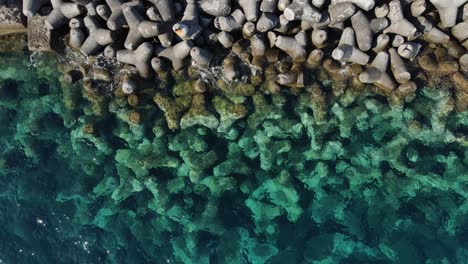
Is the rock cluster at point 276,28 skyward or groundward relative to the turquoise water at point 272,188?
skyward

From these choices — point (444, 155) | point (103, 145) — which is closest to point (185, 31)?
point (103, 145)

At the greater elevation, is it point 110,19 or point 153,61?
point 110,19

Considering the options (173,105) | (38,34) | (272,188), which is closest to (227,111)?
(173,105)

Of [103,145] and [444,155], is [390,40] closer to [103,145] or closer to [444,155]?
[444,155]

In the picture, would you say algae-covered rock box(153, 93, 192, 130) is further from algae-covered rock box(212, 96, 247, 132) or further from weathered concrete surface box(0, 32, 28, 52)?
weathered concrete surface box(0, 32, 28, 52)

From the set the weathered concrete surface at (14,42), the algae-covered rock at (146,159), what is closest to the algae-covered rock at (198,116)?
the algae-covered rock at (146,159)

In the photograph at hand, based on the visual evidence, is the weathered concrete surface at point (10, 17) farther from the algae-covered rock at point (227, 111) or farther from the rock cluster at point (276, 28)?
the algae-covered rock at point (227, 111)
